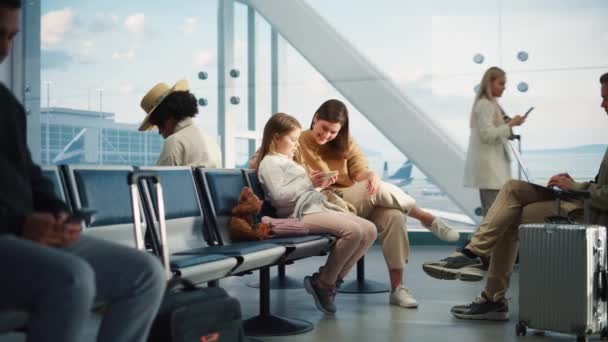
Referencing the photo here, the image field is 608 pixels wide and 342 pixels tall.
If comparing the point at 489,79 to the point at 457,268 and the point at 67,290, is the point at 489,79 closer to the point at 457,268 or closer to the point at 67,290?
the point at 457,268

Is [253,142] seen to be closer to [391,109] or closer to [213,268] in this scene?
[391,109]

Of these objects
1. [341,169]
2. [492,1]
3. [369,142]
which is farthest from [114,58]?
[341,169]

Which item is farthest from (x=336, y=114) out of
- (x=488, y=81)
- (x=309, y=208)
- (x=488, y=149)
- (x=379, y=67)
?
(x=379, y=67)

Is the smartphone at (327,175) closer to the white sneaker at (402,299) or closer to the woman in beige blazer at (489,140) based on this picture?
the white sneaker at (402,299)

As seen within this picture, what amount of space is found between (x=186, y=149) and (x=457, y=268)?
157 centimetres

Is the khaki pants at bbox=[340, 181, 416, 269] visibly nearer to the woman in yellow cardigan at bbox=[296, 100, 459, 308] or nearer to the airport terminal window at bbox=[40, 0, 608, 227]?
the woman in yellow cardigan at bbox=[296, 100, 459, 308]

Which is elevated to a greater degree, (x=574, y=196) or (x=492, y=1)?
(x=492, y=1)

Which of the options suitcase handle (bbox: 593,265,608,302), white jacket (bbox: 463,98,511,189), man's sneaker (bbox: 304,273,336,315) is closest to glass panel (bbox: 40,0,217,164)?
white jacket (bbox: 463,98,511,189)

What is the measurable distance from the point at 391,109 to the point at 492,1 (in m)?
1.46

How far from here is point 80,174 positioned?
115 inches

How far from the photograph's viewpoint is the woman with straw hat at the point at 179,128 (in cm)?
414

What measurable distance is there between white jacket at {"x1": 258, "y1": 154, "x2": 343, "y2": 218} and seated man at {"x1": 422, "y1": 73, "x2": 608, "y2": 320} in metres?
0.69

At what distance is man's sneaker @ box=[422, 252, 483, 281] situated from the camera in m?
3.75

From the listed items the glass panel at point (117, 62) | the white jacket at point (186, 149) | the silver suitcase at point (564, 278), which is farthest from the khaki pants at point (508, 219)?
the glass panel at point (117, 62)
